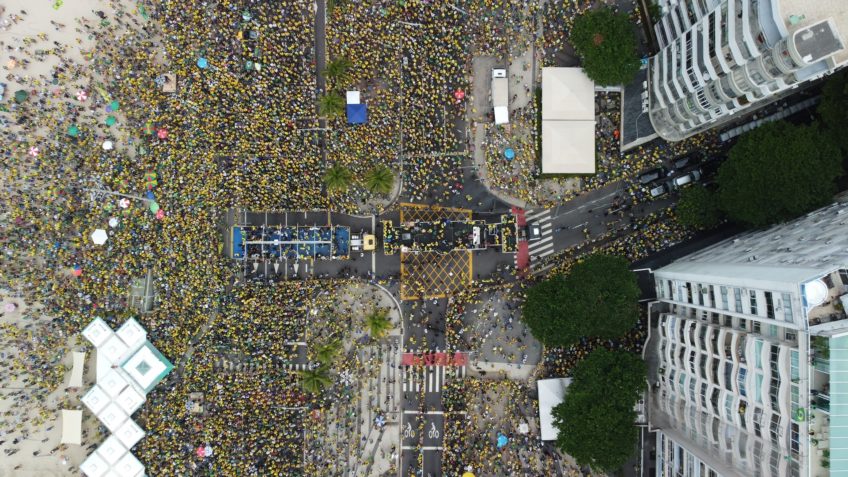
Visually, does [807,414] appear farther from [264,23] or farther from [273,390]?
[264,23]

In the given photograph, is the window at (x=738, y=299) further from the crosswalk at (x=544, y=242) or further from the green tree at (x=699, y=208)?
the crosswalk at (x=544, y=242)

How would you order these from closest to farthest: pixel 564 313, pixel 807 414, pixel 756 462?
1. pixel 807 414
2. pixel 756 462
3. pixel 564 313

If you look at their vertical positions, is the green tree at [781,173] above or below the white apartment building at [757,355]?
above

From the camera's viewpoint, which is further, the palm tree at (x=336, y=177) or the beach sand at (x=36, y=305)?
the beach sand at (x=36, y=305)

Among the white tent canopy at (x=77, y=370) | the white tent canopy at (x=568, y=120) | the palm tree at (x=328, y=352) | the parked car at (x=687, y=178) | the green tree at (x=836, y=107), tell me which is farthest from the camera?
the white tent canopy at (x=77, y=370)

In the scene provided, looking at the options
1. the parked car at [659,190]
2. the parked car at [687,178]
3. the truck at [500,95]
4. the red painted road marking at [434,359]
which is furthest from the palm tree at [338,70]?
the parked car at [687,178]

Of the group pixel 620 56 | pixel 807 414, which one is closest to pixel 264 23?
pixel 620 56

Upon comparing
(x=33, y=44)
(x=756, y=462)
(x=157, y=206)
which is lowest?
(x=756, y=462)

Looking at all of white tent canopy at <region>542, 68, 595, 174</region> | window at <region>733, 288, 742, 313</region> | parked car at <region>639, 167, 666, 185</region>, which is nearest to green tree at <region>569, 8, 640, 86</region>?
white tent canopy at <region>542, 68, 595, 174</region>
